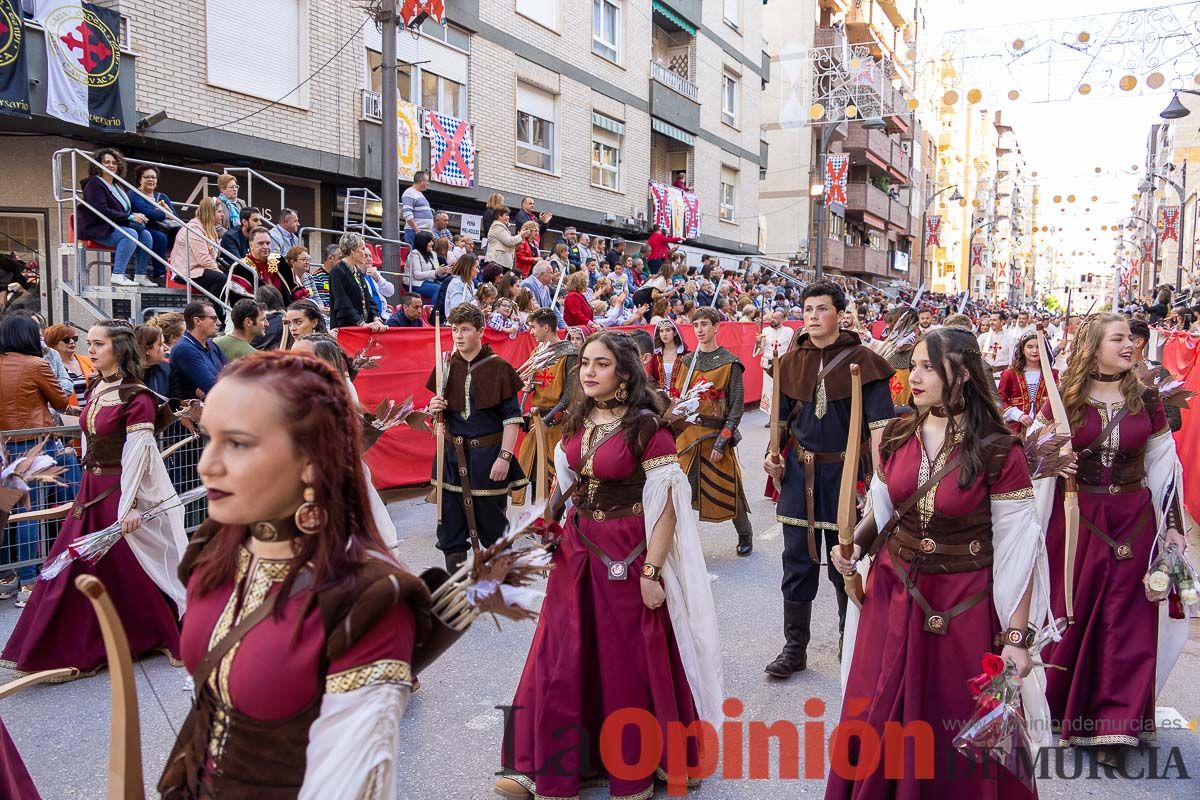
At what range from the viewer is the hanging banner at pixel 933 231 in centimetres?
6675

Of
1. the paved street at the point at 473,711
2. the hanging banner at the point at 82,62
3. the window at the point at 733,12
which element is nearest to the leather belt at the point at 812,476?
the paved street at the point at 473,711

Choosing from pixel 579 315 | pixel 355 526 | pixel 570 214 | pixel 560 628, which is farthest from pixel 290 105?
pixel 355 526

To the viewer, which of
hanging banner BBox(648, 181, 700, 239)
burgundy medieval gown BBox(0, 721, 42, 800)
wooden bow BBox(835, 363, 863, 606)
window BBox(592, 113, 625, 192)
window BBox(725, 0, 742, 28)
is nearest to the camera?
burgundy medieval gown BBox(0, 721, 42, 800)

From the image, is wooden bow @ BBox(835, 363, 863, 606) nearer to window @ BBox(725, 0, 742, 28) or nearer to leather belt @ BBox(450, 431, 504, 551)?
leather belt @ BBox(450, 431, 504, 551)

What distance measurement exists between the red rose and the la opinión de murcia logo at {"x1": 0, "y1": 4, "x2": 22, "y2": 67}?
11.1 meters

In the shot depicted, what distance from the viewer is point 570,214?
21.4m

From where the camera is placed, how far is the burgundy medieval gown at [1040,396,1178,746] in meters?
4.26

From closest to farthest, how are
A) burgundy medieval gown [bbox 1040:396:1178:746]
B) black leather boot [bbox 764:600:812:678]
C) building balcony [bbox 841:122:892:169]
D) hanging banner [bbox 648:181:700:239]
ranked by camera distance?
burgundy medieval gown [bbox 1040:396:1178:746]
black leather boot [bbox 764:600:812:678]
hanging banner [bbox 648:181:700:239]
building balcony [bbox 841:122:892:169]

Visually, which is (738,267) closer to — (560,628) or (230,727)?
(560,628)

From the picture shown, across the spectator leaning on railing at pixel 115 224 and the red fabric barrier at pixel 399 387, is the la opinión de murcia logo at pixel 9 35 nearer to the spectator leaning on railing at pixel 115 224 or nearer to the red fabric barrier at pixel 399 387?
the spectator leaning on railing at pixel 115 224

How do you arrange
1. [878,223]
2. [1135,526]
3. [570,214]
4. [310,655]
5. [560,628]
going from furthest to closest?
1. [878,223]
2. [570,214]
3. [1135,526]
4. [560,628]
5. [310,655]

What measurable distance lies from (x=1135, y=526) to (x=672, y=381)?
486 cm

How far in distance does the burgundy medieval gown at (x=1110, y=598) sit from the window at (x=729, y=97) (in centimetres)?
2644

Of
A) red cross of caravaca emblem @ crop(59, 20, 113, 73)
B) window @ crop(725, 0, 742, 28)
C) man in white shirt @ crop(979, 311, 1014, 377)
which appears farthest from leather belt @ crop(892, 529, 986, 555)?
window @ crop(725, 0, 742, 28)
